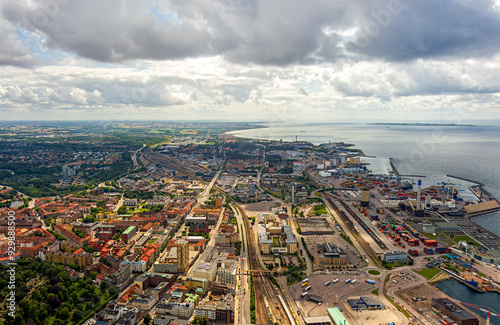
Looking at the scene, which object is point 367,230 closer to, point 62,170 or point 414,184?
point 414,184

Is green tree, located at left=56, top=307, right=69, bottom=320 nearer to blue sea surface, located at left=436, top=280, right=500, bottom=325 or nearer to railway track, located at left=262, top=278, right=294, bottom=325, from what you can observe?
railway track, located at left=262, top=278, right=294, bottom=325

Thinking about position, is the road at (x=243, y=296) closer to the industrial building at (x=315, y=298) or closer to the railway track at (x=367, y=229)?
the industrial building at (x=315, y=298)

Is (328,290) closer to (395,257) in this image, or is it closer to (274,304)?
(274,304)

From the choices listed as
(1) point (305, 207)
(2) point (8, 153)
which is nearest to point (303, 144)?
(1) point (305, 207)

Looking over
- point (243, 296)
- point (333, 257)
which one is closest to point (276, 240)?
point (333, 257)

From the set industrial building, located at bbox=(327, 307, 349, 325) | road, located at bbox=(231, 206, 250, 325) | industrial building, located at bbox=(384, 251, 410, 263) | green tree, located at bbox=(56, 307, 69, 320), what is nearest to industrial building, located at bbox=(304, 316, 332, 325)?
industrial building, located at bbox=(327, 307, 349, 325)

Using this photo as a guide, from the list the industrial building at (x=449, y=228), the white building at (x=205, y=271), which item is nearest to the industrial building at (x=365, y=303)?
the white building at (x=205, y=271)
